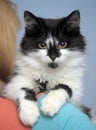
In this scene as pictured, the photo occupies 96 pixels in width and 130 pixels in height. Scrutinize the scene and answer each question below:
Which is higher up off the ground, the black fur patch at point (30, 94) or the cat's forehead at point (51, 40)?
the cat's forehead at point (51, 40)

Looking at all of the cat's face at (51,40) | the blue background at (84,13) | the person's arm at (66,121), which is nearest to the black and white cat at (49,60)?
the cat's face at (51,40)

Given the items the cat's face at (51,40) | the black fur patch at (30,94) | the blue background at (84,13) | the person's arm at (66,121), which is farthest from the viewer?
the blue background at (84,13)

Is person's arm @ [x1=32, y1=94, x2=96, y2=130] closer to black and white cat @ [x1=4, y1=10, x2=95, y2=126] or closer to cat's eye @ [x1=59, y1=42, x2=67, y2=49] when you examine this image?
black and white cat @ [x1=4, y1=10, x2=95, y2=126]

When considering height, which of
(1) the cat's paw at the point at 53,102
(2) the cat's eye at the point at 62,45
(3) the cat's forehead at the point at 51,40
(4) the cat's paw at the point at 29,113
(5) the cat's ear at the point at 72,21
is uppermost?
(5) the cat's ear at the point at 72,21

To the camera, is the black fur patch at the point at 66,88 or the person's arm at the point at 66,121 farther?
the black fur patch at the point at 66,88

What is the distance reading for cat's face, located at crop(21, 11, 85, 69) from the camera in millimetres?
1304

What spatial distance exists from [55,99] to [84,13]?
1.41 meters

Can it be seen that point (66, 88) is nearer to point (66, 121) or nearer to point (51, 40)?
point (51, 40)

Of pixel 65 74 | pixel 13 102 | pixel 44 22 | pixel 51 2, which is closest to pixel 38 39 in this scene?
pixel 44 22

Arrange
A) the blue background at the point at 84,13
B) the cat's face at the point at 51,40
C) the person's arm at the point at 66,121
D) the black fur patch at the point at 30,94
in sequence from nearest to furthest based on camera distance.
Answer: the person's arm at the point at 66,121 < the black fur patch at the point at 30,94 < the cat's face at the point at 51,40 < the blue background at the point at 84,13

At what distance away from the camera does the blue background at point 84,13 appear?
7.73ft

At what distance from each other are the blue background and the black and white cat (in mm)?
948

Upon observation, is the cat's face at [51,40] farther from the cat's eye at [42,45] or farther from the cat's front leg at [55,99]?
the cat's front leg at [55,99]

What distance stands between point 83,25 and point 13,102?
1.39 m
